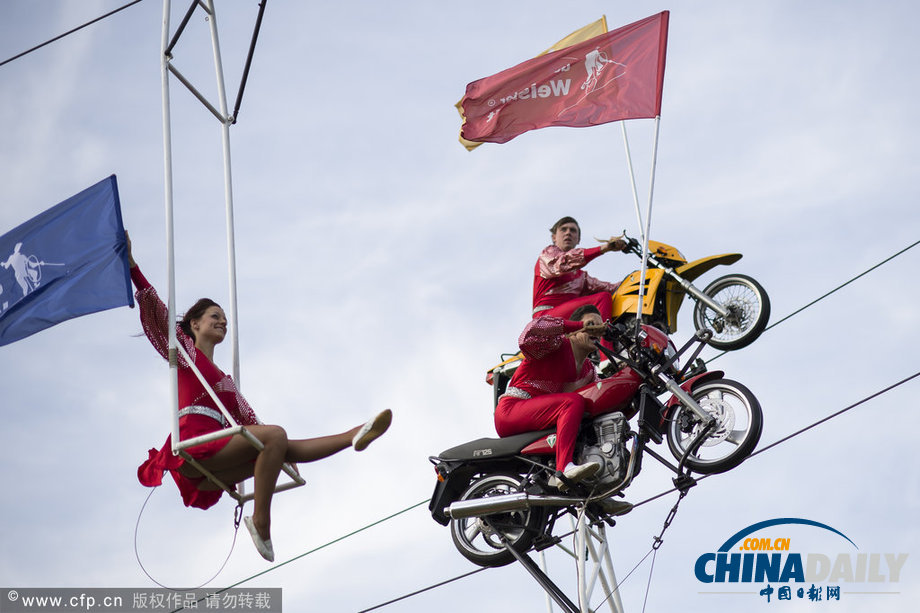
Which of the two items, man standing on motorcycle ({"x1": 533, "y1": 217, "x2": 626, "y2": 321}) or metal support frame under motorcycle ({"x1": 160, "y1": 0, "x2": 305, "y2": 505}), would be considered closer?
metal support frame under motorcycle ({"x1": 160, "y1": 0, "x2": 305, "y2": 505})

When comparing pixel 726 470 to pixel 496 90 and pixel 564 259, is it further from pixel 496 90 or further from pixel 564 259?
pixel 496 90

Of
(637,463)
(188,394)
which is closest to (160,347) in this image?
(188,394)

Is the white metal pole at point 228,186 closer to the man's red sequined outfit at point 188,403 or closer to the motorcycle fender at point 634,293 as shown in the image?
the man's red sequined outfit at point 188,403

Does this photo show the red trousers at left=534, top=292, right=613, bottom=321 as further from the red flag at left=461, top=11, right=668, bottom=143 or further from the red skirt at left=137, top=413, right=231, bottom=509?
the red skirt at left=137, top=413, right=231, bottom=509

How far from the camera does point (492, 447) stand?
11.8m

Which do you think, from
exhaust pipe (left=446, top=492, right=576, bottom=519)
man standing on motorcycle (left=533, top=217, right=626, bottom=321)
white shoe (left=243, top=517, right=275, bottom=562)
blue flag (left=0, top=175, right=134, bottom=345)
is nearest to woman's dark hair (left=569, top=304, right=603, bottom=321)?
man standing on motorcycle (left=533, top=217, right=626, bottom=321)

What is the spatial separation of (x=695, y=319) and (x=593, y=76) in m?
2.67

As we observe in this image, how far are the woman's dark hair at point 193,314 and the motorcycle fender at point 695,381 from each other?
3.80m

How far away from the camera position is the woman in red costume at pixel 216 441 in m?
9.30

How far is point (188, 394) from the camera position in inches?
383

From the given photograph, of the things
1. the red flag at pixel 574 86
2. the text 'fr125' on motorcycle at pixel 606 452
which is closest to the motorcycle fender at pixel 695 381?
the text 'fr125' on motorcycle at pixel 606 452

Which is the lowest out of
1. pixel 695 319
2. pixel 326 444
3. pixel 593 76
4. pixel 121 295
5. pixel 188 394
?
pixel 326 444

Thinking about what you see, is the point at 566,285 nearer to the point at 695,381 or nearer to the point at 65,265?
the point at 695,381

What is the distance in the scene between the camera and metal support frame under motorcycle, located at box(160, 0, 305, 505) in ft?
30.0
